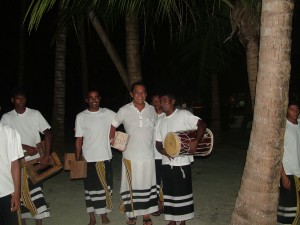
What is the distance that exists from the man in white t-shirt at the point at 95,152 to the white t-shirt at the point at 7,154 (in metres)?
1.69

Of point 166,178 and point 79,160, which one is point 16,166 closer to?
point 79,160

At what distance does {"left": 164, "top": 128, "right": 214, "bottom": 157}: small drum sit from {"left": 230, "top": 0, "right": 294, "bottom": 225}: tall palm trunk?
1435mm

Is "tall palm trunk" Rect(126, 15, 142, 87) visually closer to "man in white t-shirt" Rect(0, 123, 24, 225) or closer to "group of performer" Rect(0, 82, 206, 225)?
"group of performer" Rect(0, 82, 206, 225)

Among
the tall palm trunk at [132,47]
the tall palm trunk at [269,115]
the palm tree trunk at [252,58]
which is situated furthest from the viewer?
the tall palm trunk at [132,47]

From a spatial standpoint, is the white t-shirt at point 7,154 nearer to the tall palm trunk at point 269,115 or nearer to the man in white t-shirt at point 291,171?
the tall palm trunk at point 269,115

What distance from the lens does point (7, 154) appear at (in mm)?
3490

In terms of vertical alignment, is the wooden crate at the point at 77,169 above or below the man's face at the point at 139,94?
below

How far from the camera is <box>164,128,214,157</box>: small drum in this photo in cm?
459

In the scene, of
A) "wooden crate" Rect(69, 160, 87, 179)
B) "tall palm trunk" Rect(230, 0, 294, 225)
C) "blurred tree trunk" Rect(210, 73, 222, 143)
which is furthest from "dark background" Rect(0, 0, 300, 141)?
"tall palm trunk" Rect(230, 0, 294, 225)

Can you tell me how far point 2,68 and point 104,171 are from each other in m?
20.8

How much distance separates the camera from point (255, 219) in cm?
319

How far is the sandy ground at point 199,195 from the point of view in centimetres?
538

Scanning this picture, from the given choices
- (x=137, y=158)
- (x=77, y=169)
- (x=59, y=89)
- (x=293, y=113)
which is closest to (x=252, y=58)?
(x=293, y=113)

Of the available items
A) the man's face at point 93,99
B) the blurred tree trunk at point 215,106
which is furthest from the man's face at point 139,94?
the blurred tree trunk at point 215,106
